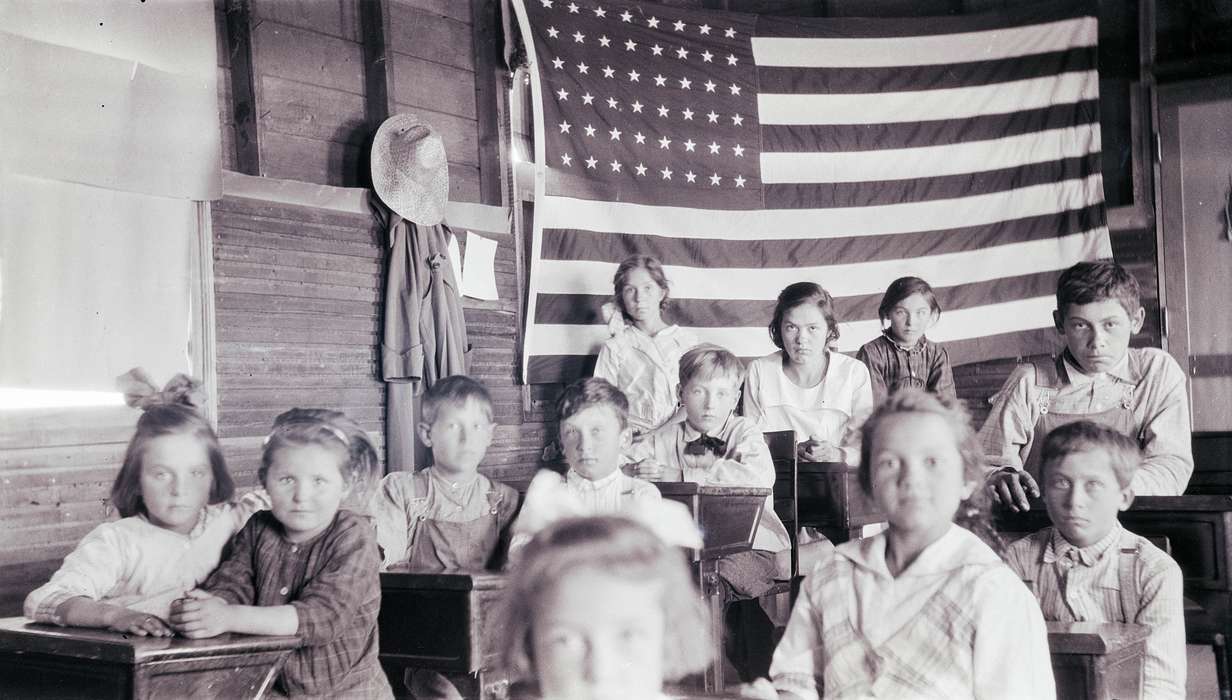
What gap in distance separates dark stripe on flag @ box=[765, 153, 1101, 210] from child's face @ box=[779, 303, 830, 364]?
66.6 inches

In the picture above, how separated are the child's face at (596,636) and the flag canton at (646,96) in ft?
13.4

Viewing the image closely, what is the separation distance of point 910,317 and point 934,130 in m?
1.74

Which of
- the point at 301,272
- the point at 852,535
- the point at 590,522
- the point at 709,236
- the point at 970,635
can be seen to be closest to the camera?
the point at 590,522

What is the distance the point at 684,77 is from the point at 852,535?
2.74m

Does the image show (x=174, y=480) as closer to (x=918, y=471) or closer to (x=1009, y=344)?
(x=918, y=471)

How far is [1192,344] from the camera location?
18.6ft

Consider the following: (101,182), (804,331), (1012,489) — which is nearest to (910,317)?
(804,331)

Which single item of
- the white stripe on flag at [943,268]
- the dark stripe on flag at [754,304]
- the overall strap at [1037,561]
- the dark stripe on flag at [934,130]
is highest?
the dark stripe on flag at [934,130]

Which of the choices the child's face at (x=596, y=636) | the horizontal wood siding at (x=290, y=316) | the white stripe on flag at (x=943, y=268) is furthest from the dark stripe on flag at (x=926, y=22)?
the child's face at (x=596, y=636)

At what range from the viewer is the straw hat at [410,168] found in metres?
4.60

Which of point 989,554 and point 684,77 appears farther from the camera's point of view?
point 684,77

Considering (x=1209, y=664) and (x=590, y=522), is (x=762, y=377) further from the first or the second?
(x=590, y=522)

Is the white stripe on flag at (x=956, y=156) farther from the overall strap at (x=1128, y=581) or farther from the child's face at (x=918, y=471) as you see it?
the child's face at (x=918, y=471)

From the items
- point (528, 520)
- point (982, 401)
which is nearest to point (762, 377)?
point (528, 520)
